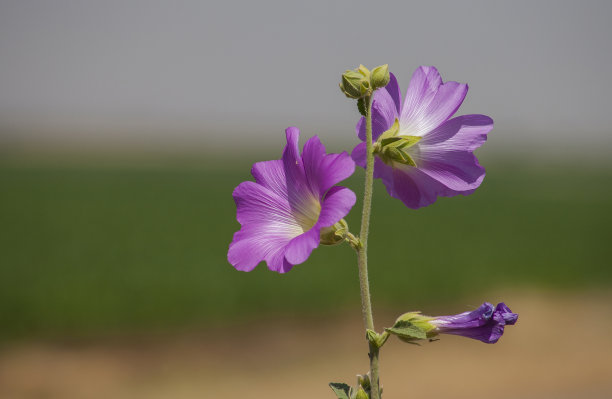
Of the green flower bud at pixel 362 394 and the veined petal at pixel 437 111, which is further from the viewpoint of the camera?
the veined petal at pixel 437 111

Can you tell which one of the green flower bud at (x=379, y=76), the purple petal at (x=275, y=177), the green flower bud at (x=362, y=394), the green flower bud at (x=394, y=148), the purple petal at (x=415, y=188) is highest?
the green flower bud at (x=379, y=76)

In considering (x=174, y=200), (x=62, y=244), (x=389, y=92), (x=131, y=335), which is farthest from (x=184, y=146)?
(x=389, y=92)

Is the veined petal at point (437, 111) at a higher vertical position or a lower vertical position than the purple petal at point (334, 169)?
higher

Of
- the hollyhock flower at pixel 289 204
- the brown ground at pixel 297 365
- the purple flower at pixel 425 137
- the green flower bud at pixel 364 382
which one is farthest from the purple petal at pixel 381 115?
the brown ground at pixel 297 365

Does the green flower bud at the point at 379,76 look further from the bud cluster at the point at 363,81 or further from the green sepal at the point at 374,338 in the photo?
the green sepal at the point at 374,338

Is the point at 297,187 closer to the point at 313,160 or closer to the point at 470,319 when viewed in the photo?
the point at 313,160

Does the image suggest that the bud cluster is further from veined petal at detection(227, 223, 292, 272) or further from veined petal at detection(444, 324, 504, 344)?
veined petal at detection(444, 324, 504, 344)

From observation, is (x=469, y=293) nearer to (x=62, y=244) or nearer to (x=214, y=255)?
(x=214, y=255)
